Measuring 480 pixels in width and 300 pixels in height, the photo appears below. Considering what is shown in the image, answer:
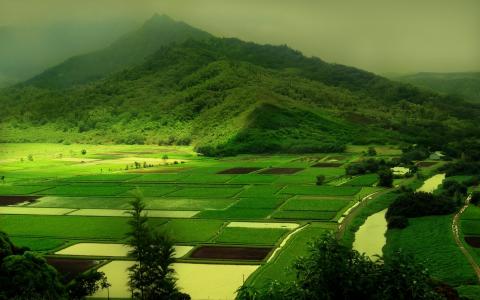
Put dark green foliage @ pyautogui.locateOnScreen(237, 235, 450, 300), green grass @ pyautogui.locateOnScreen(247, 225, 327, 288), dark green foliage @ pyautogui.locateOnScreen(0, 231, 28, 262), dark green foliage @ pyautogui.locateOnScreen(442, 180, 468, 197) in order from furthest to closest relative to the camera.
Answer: dark green foliage @ pyautogui.locateOnScreen(442, 180, 468, 197) → green grass @ pyautogui.locateOnScreen(247, 225, 327, 288) → dark green foliage @ pyautogui.locateOnScreen(0, 231, 28, 262) → dark green foliage @ pyautogui.locateOnScreen(237, 235, 450, 300)

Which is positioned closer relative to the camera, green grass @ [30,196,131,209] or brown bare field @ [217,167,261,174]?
green grass @ [30,196,131,209]

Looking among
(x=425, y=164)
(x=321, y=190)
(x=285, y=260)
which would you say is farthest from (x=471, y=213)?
(x=425, y=164)

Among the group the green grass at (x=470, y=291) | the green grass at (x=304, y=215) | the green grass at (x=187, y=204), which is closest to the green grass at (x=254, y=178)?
the green grass at (x=187, y=204)

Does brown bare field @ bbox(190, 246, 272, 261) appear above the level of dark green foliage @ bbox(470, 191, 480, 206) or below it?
below

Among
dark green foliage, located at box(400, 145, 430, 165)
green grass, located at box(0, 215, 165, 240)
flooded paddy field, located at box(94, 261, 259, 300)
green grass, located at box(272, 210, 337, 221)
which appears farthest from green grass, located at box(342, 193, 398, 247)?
dark green foliage, located at box(400, 145, 430, 165)

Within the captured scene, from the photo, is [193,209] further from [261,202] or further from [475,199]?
[475,199]

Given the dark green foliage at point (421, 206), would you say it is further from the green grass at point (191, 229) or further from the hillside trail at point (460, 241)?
the green grass at point (191, 229)

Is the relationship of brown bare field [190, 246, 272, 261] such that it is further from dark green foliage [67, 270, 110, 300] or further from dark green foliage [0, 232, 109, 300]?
dark green foliage [0, 232, 109, 300]
